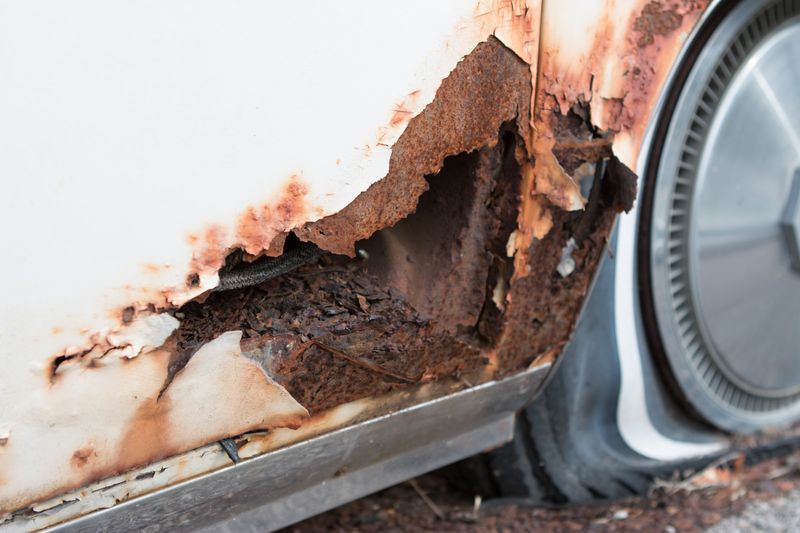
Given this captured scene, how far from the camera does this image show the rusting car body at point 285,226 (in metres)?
0.86

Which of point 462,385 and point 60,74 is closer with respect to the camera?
point 60,74

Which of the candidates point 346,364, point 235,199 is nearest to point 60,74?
point 235,199

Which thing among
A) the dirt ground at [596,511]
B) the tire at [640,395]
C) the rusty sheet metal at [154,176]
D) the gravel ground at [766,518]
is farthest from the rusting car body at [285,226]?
the gravel ground at [766,518]

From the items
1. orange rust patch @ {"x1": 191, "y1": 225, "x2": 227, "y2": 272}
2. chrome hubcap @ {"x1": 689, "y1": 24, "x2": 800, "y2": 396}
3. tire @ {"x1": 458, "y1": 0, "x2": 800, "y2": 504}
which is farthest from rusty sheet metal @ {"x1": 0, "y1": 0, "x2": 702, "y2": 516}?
chrome hubcap @ {"x1": 689, "y1": 24, "x2": 800, "y2": 396}

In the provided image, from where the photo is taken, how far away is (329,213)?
41.6 inches

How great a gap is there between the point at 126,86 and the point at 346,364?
1.70 ft

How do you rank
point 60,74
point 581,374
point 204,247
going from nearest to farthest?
1. point 60,74
2. point 204,247
3. point 581,374

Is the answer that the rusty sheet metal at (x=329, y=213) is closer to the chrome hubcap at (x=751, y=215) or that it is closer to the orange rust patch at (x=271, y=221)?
the orange rust patch at (x=271, y=221)

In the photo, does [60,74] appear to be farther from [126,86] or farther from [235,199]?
[235,199]

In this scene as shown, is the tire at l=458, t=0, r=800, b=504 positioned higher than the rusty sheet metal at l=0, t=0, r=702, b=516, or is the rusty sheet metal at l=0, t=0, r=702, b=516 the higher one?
the rusty sheet metal at l=0, t=0, r=702, b=516

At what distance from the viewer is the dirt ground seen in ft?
5.73

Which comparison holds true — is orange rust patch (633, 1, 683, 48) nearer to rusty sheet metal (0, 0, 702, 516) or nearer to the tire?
rusty sheet metal (0, 0, 702, 516)

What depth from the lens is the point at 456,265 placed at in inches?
52.6

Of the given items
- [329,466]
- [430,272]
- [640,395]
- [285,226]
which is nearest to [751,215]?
[640,395]
